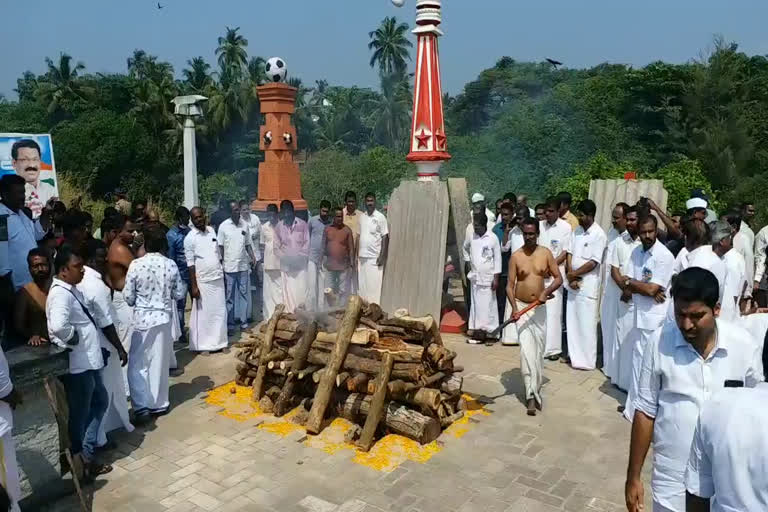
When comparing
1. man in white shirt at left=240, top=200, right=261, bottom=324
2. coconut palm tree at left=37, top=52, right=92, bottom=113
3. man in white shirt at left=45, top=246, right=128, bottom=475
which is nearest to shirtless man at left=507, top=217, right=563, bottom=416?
man in white shirt at left=45, top=246, right=128, bottom=475

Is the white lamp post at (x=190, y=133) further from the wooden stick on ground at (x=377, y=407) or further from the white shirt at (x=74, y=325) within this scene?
the wooden stick on ground at (x=377, y=407)

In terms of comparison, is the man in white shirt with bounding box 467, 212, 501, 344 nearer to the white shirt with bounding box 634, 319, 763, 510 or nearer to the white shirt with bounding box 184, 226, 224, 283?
the white shirt with bounding box 184, 226, 224, 283

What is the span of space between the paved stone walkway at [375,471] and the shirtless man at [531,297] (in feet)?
1.25

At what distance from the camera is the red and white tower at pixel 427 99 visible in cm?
862

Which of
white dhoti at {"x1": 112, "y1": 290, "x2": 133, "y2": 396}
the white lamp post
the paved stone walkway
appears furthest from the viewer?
the white lamp post

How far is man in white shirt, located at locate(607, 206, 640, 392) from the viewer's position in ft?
20.3

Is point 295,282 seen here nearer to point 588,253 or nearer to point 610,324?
point 588,253

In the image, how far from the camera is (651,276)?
559 cm

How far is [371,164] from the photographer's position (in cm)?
2702

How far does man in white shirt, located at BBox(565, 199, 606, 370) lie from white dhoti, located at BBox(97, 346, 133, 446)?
5.12m

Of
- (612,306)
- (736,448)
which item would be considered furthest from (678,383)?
(612,306)

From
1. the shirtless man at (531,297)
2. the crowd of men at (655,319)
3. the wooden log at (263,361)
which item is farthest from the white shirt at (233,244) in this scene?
the shirtless man at (531,297)

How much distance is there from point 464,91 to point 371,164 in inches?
816

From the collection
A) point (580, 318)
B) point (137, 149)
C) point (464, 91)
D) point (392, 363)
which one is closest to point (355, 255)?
point (580, 318)
